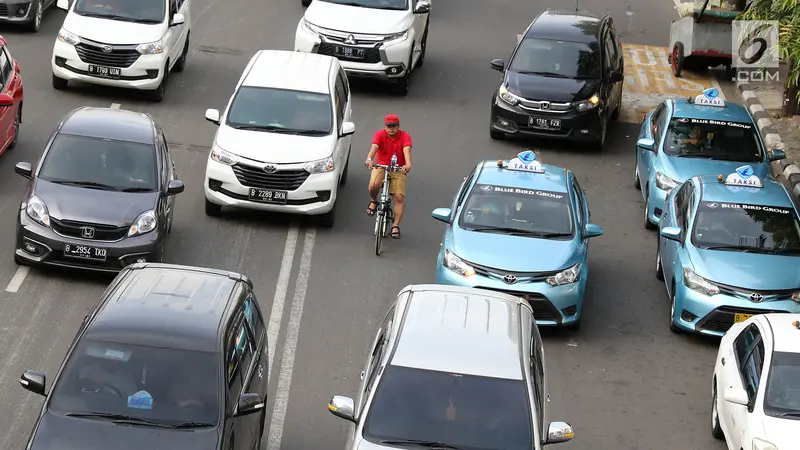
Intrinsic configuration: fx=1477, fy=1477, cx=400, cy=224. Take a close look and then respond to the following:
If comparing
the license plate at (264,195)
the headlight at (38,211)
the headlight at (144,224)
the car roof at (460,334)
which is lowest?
the license plate at (264,195)

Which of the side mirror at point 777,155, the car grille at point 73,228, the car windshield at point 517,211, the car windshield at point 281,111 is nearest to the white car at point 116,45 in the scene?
the car windshield at point 281,111

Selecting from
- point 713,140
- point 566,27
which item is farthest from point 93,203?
point 566,27

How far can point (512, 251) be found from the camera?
17156 millimetres

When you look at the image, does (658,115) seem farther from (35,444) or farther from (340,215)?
(35,444)

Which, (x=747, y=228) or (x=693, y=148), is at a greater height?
(x=747, y=228)

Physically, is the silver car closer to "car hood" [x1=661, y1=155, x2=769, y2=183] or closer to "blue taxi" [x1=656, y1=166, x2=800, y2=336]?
"blue taxi" [x1=656, y1=166, x2=800, y2=336]

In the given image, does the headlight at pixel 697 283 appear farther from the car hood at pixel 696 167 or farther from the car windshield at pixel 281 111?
the car windshield at pixel 281 111

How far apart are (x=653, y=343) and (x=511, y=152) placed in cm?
765

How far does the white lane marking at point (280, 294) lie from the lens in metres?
16.2

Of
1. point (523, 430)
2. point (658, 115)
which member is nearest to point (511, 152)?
point (658, 115)

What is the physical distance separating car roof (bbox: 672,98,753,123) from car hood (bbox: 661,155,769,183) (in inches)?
35.5

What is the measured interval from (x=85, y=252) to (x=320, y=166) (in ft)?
13.1

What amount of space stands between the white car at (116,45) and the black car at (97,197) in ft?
18.5

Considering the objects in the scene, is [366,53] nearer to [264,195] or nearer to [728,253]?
[264,195]
